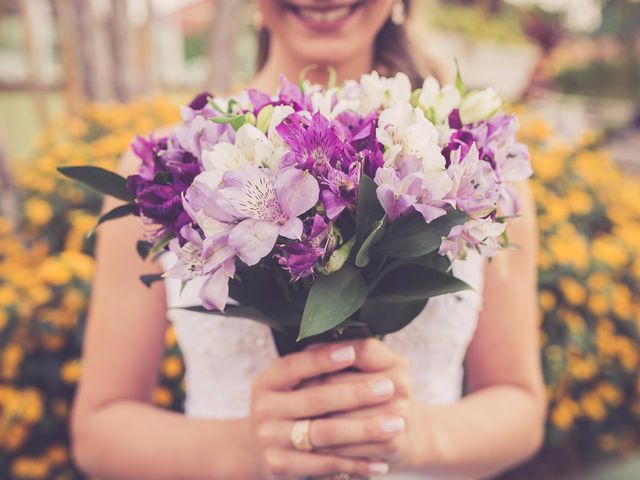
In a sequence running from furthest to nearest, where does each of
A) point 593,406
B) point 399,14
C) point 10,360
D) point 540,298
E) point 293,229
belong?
point 593,406 < point 540,298 < point 10,360 < point 399,14 < point 293,229

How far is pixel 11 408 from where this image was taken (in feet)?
7.18

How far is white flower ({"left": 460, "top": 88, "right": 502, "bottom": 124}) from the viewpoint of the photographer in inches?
33.4

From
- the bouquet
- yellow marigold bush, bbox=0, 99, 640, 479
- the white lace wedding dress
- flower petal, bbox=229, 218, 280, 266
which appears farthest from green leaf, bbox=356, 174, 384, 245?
yellow marigold bush, bbox=0, 99, 640, 479

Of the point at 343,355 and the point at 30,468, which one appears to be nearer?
the point at 343,355

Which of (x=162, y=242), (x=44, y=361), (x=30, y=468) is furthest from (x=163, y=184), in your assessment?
(x=30, y=468)

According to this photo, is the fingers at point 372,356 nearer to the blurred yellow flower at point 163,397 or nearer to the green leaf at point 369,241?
the green leaf at point 369,241

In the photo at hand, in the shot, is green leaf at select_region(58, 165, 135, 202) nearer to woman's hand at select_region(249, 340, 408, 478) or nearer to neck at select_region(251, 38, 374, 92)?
woman's hand at select_region(249, 340, 408, 478)

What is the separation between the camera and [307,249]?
692mm

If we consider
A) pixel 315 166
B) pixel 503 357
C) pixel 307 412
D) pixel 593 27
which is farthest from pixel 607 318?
pixel 593 27

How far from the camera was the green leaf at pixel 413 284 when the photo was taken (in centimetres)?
78

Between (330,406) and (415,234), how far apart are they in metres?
0.32

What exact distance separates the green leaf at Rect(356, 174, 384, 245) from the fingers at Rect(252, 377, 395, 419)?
0.28 metres

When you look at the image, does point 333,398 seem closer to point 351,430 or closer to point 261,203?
point 351,430

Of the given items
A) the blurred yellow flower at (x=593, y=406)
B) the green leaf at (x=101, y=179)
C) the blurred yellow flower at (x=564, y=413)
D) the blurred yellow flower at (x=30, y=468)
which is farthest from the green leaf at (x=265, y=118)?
the blurred yellow flower at (x=593, y=406)
